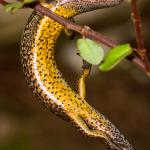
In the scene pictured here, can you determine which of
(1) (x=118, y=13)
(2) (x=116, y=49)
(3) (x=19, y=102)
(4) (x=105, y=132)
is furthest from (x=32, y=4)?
(3) (x=19, y=102)

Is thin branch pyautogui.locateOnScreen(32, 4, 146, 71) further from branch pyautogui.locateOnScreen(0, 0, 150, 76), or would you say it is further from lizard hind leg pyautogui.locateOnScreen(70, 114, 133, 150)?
lizard hind leg pyautogui.locateOnScreen(70, 114, 133, 150)

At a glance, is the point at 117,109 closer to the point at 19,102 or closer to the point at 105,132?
the point at 19,102

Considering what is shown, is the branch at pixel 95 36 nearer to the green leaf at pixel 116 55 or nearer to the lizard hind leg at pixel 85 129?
the green leaf at pixel 116 55

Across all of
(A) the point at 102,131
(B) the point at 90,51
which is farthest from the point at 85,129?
(B) the point at 90,51

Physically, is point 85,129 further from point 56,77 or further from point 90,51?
point 90,51

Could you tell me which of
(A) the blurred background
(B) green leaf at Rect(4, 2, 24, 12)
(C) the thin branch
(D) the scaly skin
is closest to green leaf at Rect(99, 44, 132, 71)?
(C) the thin branch

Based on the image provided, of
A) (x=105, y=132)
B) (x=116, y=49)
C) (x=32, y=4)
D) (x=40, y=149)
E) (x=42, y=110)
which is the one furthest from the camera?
(x=42, y=110)

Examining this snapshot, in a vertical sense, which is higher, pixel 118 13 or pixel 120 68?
pixel 118 13

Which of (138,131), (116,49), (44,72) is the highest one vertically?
(116,49)
